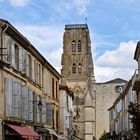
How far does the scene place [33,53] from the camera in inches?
1423

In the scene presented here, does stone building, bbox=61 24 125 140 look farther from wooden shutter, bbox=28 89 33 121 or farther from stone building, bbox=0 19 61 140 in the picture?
wooden shutter, bbox=28 89 33 121

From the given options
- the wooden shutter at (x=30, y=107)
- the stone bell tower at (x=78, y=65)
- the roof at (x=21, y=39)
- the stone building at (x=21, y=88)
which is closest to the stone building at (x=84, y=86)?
the stone bell tower at (x=78, y=65)

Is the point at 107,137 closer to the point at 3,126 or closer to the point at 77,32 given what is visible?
the point at 77,32

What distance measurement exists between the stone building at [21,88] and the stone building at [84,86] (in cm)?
6788

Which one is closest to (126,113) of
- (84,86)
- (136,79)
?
(136,79)

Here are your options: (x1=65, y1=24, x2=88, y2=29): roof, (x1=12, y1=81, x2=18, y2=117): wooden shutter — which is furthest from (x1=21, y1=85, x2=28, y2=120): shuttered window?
(x1=65, y1=24, x2=88, y2=29): roof

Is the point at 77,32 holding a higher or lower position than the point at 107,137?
higher

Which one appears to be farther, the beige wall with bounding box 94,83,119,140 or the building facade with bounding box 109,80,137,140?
the beige wall with bounding box 94,83,119,140

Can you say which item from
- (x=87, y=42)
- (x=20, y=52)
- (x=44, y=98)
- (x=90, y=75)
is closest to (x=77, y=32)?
(x=87, y=42)

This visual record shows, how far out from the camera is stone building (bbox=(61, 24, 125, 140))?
114m

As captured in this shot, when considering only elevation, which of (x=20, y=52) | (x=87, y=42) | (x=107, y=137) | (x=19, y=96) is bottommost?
(x=107, y=137)

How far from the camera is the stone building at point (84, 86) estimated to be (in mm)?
→ 114500

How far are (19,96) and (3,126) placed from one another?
3537mm

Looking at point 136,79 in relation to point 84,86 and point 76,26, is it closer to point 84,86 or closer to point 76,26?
point 84,86
